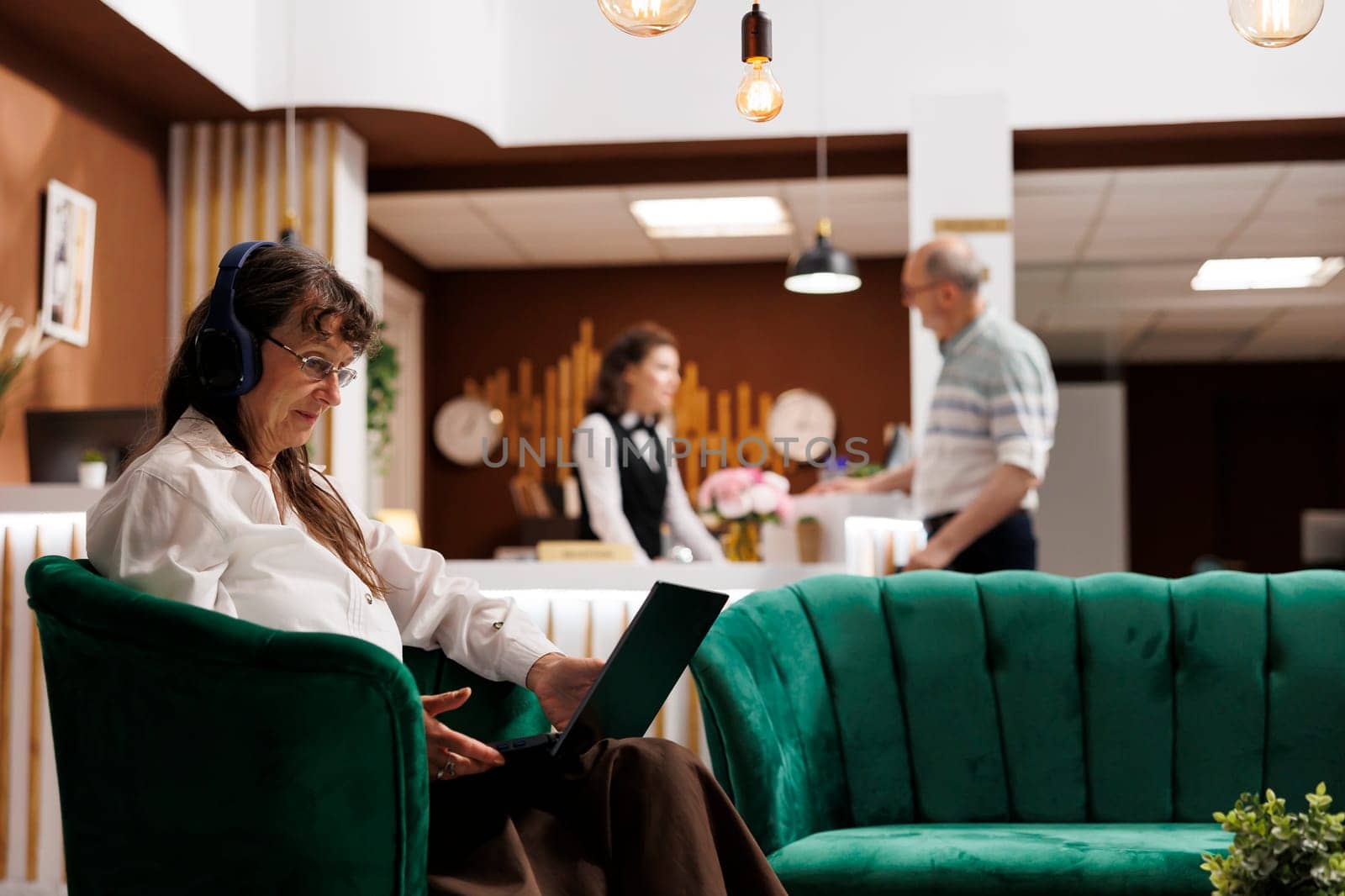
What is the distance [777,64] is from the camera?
6.02m

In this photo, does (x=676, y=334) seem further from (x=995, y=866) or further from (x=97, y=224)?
(x=995, y=866)

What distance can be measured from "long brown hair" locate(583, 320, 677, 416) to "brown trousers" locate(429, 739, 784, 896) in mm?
2599

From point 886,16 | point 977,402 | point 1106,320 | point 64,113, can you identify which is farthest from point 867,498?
point 1106,320

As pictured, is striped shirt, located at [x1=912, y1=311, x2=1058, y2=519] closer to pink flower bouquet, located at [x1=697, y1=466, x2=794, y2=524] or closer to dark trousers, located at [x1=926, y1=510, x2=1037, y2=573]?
dark trousers, located at [x1=926, y1=510, x2=1037, y2=573]

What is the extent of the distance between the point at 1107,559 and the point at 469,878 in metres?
11.6

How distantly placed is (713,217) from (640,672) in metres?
6.17

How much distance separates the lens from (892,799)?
2.69m

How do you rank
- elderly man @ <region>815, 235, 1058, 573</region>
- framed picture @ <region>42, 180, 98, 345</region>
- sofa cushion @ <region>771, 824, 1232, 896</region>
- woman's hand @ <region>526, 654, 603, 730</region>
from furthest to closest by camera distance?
1. framed picture @ <region>42, 180, 98, 345</region>
2. elderly man @ <region>815, 235, 1058, 573</region>
3. sofa cushion @ <region>771, 824, 1232, 896</region>
4. woman's hand @ <region>526, 654, 603, 730</region>

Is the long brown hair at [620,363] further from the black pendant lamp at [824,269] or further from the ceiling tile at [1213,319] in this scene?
the ceiling tile at [1213,319]

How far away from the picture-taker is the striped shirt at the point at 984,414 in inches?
147

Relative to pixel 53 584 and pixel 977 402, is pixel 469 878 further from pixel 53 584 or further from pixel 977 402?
pixel 977 402

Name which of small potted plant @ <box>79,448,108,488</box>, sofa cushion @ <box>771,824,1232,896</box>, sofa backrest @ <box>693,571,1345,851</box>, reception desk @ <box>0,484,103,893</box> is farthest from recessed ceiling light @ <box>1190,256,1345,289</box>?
reception desk @ <box>0,484,103,893</box>

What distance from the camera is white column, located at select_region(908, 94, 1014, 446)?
19.4 feet

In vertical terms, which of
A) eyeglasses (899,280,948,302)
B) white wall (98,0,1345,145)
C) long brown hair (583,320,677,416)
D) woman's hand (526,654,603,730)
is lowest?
woman's hand (526,654,603,730)
